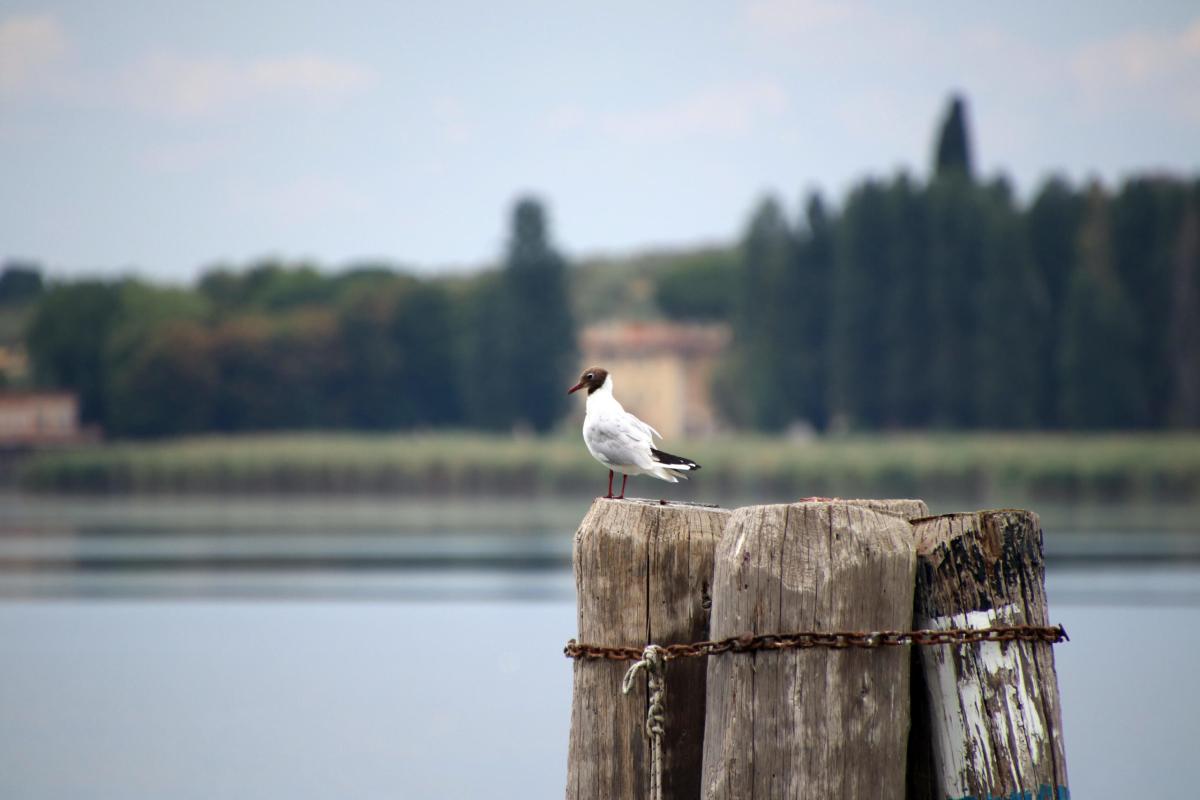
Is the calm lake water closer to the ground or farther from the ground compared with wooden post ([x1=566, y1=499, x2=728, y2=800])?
closer to the ground

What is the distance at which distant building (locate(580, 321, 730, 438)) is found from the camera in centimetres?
10750

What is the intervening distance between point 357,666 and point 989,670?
853 inches

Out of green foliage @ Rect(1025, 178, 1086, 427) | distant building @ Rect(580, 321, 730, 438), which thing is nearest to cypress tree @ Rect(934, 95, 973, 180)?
green foliage @ Rect(1025, 178, 1086, 427)

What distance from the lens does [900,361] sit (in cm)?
8188

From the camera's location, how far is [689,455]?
7025cm

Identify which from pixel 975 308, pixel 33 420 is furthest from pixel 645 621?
pixel 33 420

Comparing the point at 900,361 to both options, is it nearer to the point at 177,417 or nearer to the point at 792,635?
the point at 177,417

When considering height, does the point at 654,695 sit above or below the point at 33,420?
above

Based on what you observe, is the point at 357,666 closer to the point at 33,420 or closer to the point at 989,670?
the point at 989,670

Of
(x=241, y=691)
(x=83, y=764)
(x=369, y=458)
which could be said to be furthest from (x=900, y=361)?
(x=83, y=764)

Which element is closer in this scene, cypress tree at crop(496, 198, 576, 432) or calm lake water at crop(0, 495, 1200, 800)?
calm lake water at crop(0, 495, 1200, 800)

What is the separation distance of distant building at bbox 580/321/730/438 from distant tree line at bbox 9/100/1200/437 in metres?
5.02

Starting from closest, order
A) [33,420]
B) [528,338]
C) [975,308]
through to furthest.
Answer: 1. [975,308]
2. [528,338]
3. [33,420]

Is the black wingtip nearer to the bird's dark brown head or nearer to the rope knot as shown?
the bird's dark brown head
